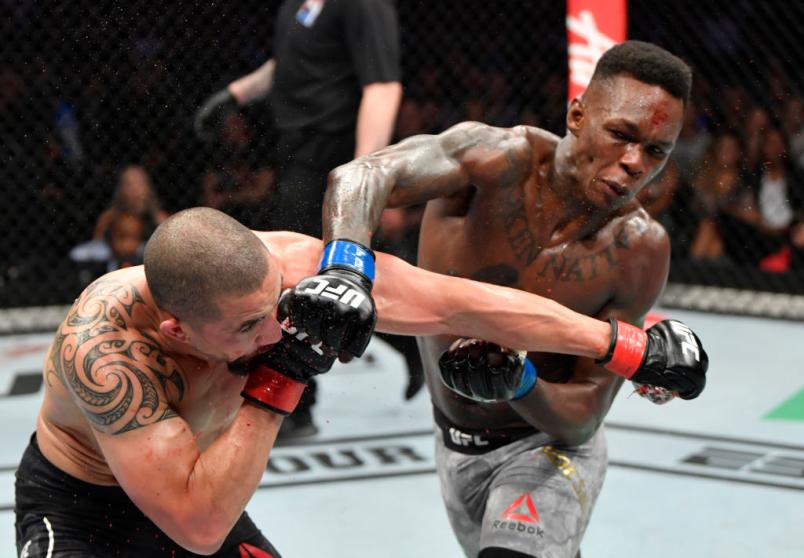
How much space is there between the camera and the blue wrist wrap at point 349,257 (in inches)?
74.2

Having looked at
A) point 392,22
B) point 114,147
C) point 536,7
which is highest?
point 392,22

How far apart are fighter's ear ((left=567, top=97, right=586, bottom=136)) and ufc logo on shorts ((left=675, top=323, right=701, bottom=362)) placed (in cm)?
44

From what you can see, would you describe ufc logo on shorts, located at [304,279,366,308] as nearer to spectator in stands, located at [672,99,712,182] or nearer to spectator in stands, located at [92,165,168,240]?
spectator in stands, located at [92,165,168,240]

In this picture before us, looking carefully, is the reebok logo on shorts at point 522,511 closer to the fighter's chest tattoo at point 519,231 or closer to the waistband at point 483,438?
the waistband at point 483,438

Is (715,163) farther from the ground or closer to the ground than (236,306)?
closer to the ground

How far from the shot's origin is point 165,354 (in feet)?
6.41

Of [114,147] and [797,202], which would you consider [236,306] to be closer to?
[114,147]

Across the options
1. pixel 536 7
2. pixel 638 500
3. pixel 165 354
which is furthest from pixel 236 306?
pixel 536 7

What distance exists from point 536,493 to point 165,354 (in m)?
0.78

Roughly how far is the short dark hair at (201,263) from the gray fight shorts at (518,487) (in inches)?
29.1

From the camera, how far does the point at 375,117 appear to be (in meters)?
3.68

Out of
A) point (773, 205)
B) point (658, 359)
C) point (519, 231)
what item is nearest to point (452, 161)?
point (519, 231)

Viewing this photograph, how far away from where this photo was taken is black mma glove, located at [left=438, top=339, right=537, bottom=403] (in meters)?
2.05

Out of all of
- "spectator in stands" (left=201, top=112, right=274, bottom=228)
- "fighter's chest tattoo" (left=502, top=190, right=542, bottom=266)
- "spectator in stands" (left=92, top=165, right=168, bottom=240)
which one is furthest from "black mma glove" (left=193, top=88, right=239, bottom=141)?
"fighter's chest tattoo" (left=502, top=190, right=542, bottom=266)
